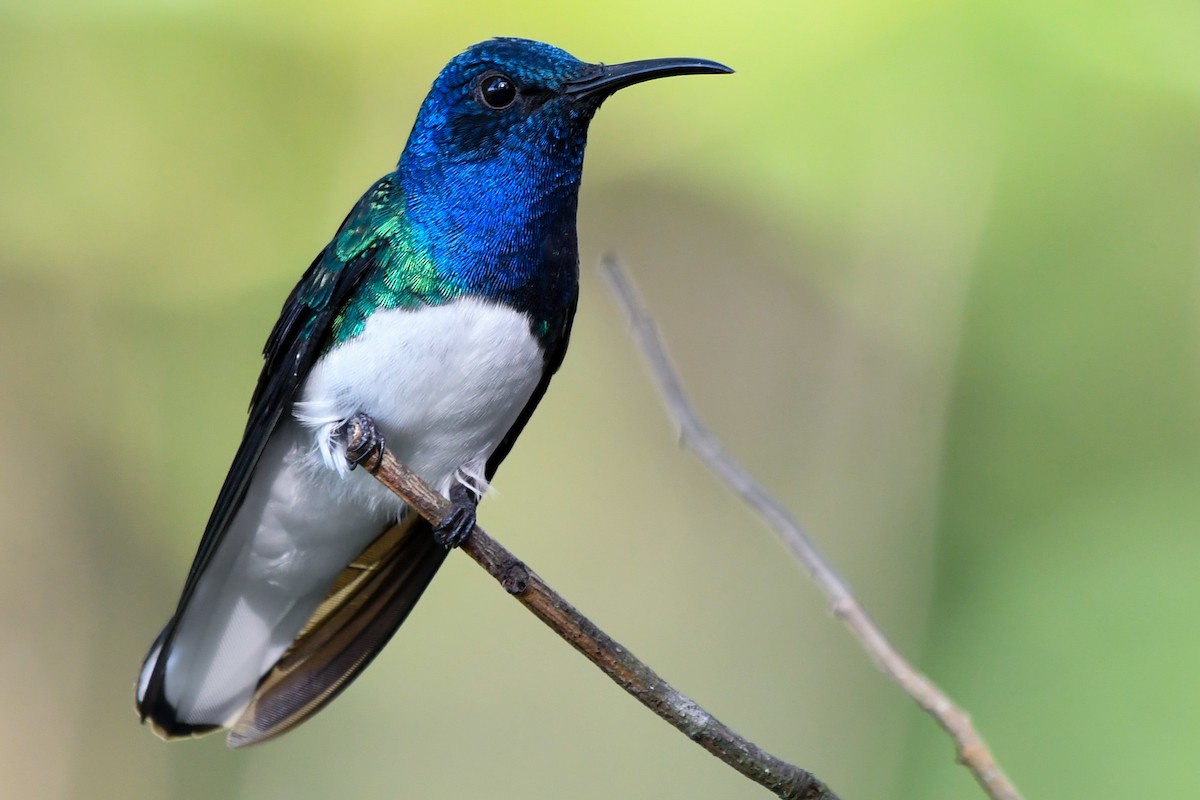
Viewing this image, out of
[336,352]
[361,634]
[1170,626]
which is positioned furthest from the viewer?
[1170,626]

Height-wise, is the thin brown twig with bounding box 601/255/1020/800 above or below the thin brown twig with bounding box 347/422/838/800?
above

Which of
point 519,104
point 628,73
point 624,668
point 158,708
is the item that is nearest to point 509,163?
point 519,104

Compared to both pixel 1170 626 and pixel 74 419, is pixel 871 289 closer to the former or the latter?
pixel 1170 626

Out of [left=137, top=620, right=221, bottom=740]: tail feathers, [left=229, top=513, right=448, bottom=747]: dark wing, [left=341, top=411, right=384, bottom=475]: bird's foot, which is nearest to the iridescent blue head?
[left=341, top=411, right=384, bottom=475]: bird's foot

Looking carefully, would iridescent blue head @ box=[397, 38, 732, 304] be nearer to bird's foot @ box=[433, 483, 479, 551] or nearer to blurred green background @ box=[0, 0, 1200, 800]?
bird's foot @ box=[433, 483, 479, 551]

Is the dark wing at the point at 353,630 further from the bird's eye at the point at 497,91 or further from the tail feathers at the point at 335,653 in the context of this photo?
the bird's eye at the point at 497,91

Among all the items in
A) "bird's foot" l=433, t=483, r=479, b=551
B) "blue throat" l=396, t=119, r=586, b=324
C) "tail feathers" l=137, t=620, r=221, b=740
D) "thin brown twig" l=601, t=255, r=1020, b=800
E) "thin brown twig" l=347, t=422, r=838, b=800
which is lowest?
"tail feathers" l=137, t=620, r=221, b=740

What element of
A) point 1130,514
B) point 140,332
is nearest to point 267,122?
point 140,332
